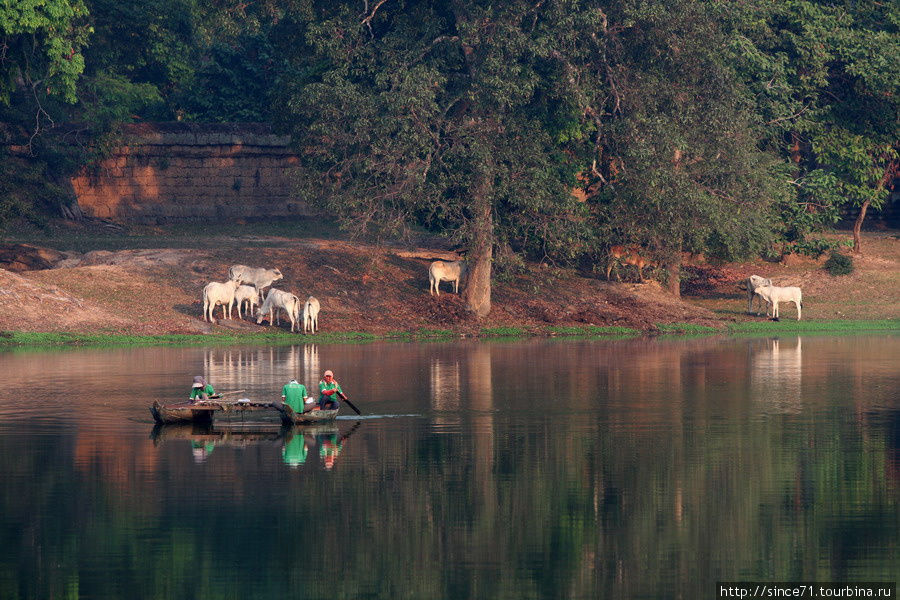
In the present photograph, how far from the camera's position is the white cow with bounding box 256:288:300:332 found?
135ft

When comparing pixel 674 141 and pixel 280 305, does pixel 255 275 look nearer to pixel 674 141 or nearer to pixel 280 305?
pixel 280 305

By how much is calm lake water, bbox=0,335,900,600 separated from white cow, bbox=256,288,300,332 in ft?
35.2

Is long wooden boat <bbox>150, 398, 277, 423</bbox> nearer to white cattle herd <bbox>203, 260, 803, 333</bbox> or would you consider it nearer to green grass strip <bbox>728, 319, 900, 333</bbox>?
white cattle herd <bbox>203, 260, 803, 333</bbox>

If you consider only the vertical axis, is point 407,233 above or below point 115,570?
above

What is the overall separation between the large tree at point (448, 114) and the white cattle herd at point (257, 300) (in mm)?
3125

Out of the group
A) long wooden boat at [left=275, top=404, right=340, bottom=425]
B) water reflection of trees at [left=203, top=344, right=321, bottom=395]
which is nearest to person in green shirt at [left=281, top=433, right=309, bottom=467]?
long wooden boat at [left=275, top=404, right=340, bottom=425]

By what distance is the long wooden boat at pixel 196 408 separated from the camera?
23.0m

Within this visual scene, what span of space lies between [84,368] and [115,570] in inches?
745

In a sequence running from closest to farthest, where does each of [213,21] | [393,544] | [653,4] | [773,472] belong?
[393,544] → [773,472] → [653,4] → [213,21]

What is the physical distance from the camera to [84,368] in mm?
31766

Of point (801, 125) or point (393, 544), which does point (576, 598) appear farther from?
point (801, 125)

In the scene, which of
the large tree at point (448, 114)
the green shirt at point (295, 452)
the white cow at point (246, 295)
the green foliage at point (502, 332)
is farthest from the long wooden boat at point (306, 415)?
the green foliage at point (502, 332)

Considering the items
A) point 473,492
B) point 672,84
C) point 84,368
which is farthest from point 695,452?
point 672,84

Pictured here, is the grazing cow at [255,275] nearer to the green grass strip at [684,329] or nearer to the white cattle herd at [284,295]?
the white cattle herd at [284,295]
